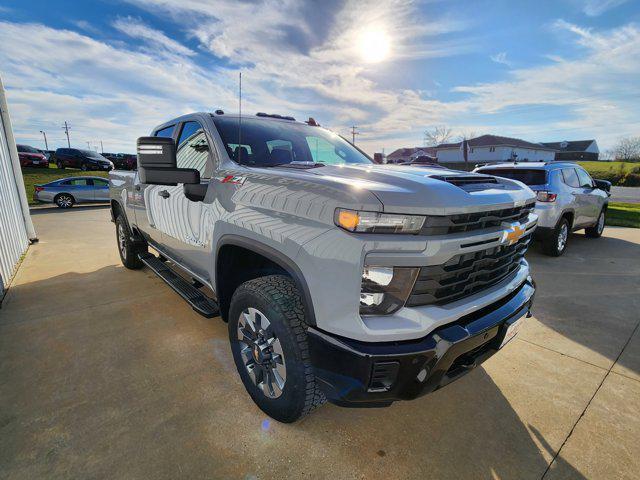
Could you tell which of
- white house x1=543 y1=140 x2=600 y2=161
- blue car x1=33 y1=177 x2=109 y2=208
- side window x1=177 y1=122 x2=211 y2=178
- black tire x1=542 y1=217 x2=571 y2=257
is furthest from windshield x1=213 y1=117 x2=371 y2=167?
white house x1=543 y1=140 x2=600 y2=161

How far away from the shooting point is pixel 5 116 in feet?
20.1

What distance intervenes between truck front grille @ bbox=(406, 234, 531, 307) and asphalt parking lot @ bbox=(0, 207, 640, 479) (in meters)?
0.94

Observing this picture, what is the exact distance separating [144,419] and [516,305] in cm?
236

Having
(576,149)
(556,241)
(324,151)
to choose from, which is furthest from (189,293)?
(576,149)

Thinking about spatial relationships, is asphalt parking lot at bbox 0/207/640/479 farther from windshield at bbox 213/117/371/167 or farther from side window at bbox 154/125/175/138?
side window at bbox 154/125/175/138

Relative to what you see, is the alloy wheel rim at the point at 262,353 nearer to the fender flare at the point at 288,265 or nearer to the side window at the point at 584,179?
the fender flare at the point at 288,265

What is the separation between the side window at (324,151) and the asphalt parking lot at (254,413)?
1.87 metres

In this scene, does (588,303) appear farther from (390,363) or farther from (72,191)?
(72,191)

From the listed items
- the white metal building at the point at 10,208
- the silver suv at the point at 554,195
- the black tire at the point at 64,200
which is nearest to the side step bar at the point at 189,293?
the white metal building at the point at 10,208

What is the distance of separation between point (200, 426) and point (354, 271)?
1.45 meters

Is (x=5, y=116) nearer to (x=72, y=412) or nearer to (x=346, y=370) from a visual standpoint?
(x=72, y=412)

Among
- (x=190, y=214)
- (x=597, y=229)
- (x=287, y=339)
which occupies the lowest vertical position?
(x=597, y=229)

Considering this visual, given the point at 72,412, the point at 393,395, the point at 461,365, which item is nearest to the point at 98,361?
the point at 72,412

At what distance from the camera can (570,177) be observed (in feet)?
20.7
